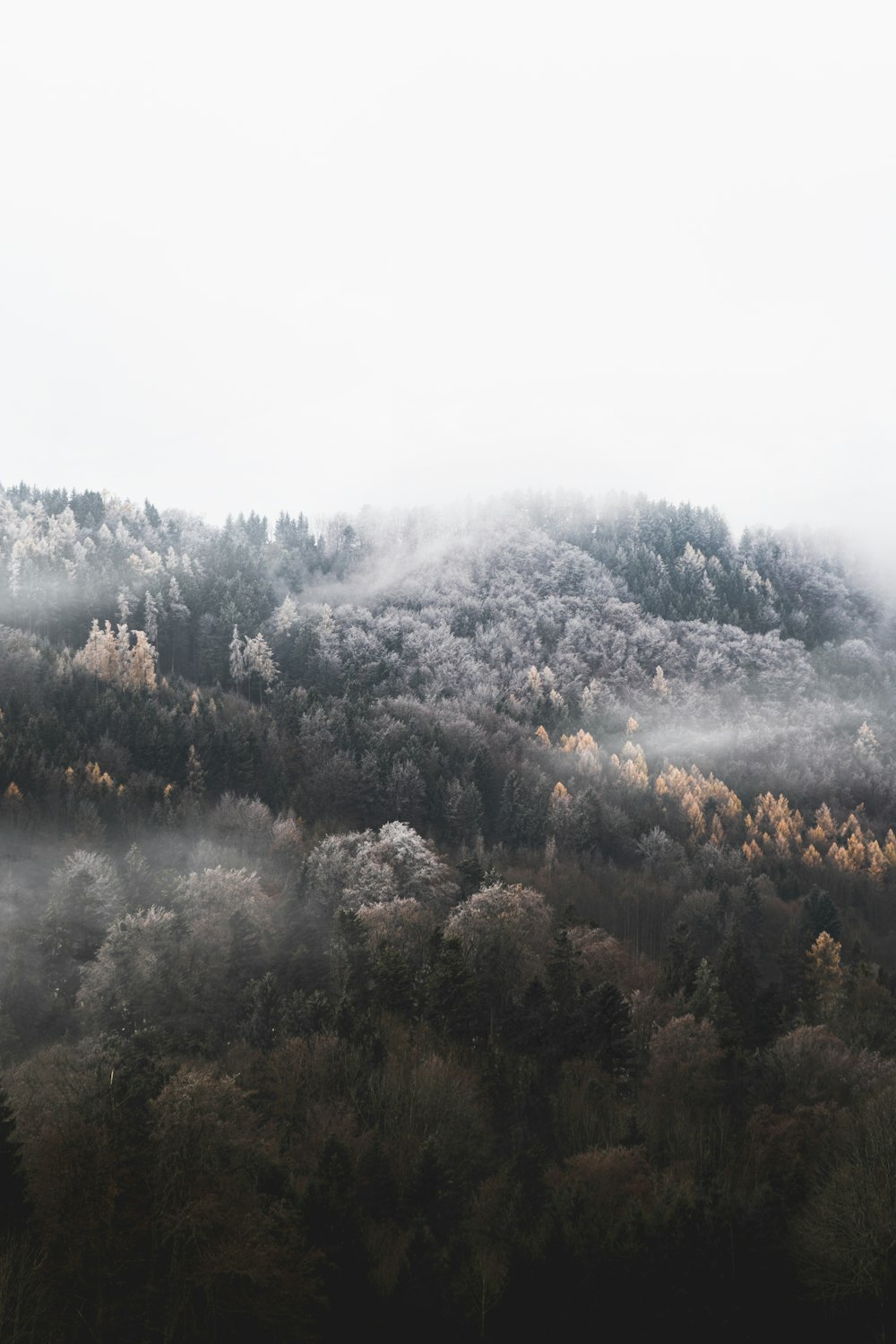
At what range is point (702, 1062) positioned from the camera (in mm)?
51844

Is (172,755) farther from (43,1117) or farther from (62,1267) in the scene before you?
(62,1267)

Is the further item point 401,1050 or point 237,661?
point 237,661

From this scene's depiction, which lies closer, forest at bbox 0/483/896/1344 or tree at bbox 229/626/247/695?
forest at bbox 0/483/896/1344

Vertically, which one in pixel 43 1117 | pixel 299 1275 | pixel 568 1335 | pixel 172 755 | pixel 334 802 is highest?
pixel 43 1117

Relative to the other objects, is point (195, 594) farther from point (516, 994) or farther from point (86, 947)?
point (516, 994)

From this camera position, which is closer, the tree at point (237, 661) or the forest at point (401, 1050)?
the forest at point (401, 1050)

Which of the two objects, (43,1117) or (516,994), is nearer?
(43,1117)

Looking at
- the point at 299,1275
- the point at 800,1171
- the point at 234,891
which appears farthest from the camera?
the point at 234,891

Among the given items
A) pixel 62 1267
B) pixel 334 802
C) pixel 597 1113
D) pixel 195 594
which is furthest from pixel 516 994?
pixel 195 594

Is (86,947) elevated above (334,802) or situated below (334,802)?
above

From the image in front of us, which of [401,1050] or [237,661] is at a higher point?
[237,661]

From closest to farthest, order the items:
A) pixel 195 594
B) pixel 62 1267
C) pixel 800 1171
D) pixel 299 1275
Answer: pixel 62 1267, pixel 299 1275, pixel 800 1171, pixel 195 594

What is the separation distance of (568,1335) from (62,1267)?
867 inches

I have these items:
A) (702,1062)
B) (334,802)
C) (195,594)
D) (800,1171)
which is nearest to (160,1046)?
(702,1062)
